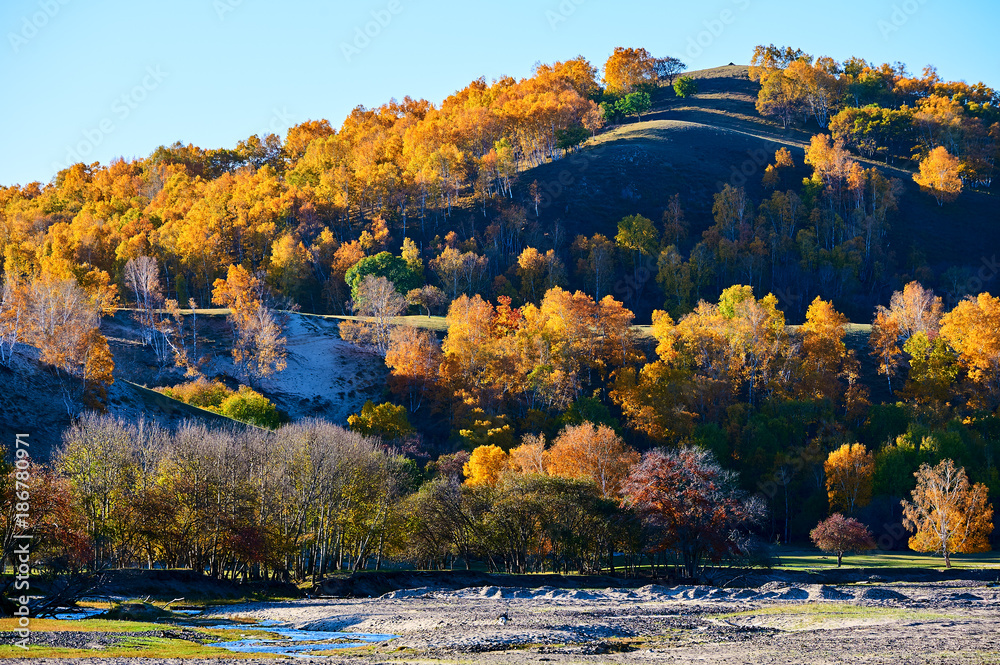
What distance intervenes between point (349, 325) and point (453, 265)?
90.1 feet

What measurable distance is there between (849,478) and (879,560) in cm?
1599

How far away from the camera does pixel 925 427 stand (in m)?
93.9

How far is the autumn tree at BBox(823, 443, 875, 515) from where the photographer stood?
8806cm

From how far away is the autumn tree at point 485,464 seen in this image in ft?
269

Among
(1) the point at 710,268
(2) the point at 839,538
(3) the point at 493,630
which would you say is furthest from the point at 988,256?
(3) the point at 493,630

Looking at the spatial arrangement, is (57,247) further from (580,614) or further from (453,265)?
(580,614)

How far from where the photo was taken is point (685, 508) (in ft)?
201

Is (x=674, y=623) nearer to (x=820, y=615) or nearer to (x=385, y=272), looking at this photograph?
(x=820, y=615)

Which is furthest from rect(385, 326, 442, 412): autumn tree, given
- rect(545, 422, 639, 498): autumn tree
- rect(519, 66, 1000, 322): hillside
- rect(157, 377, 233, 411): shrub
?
rect(519, 66, 1000, 322): hillside

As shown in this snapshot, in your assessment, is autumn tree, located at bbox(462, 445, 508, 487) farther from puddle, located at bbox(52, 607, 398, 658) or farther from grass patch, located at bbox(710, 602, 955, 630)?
puddle, located at bbox(52, 607, 398, 658)

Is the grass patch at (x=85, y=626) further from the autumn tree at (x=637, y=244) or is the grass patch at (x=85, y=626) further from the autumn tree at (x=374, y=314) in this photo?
the autumn tree at (x=637, y=244)

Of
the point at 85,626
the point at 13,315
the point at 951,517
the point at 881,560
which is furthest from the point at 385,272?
the point at 85,626

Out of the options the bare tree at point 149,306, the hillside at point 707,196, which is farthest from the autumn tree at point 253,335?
the hillside at point 707,196

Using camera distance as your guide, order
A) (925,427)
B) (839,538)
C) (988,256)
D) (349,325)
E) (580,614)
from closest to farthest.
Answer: (580,614), (839,538), (925,427), (349,325), (988,256)
